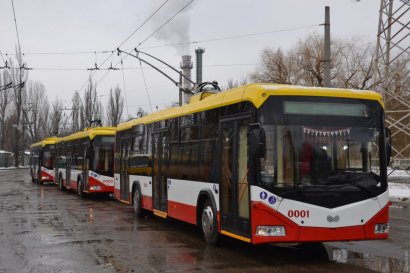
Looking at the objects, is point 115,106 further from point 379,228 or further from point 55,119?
point 379,228

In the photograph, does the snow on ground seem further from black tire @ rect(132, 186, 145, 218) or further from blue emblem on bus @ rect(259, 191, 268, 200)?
blue emblem on bus @ rect(259, 191, 268, 200)

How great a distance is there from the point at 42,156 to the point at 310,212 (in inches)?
1241

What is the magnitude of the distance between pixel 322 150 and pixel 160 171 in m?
5.64

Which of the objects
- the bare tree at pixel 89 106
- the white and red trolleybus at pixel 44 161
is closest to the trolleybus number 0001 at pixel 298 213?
the white and red trolleybus at pixel 44 161

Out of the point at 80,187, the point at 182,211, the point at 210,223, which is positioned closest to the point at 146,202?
the point at 182,211

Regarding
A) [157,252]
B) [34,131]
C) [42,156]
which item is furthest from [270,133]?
[34,131]

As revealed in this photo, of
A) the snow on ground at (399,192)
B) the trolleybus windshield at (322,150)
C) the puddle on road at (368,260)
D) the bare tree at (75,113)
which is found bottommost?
the puddle on road at (368,260)

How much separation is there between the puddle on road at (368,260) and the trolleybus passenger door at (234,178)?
5.56 feet

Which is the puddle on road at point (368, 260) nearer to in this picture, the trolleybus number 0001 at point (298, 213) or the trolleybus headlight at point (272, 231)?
the trolleybus number 0001 at point (298, 213)

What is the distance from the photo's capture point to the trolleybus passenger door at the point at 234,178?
8.62 metres

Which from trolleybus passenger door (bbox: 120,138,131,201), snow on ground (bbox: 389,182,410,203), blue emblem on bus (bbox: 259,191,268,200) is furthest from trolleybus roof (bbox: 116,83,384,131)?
snow on ground (bbox: 389,182,410,203)

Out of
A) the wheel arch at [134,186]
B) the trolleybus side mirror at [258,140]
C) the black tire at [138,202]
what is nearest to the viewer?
the trolleybus side mirror at [258,140]

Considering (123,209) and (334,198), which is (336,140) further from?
(123,209)

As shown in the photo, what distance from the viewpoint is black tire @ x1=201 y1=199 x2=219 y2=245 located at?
980 centimetres
